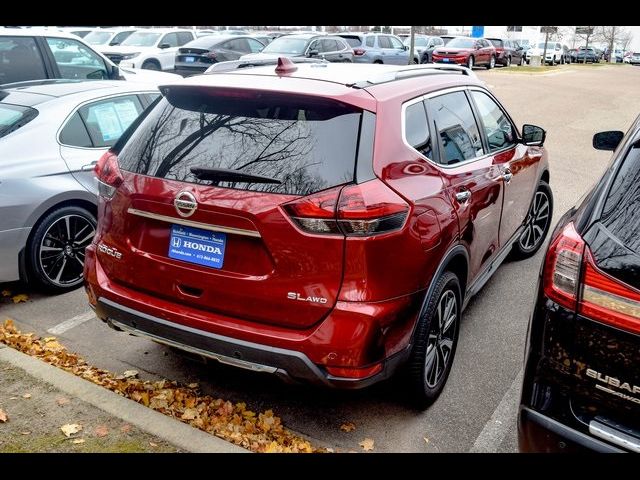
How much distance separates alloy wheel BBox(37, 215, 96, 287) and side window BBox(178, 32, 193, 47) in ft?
55.5

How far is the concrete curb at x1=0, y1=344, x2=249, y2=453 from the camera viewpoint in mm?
2939

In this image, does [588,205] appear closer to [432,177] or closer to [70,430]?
[432,177]

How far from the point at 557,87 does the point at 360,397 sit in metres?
22.3

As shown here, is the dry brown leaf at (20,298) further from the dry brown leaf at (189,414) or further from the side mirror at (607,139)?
the side mirror at (607,139)

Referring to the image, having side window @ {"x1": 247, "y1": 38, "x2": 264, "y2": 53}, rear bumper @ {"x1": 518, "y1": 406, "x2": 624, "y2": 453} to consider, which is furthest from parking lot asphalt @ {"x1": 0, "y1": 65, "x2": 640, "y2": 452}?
side window @ {"x1": 247, "y1": 38, "x2": 264, "y2": 53}

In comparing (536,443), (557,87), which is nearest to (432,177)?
(536,443)

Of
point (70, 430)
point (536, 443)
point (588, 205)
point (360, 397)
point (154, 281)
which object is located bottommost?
point (360, 397)

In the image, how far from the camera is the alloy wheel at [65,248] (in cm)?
473

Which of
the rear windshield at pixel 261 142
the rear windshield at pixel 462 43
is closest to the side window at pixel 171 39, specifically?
the rear windshield at pixel 462 43

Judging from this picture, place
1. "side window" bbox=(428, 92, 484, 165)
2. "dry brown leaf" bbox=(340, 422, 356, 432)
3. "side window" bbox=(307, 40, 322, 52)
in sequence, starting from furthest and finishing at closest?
"side window" bbox=(307, 40, 322, 52) → "side window" bbox=(428, 92, 484, 165) → "dry brown leaf" bbox=(340, 422, 356, 432)

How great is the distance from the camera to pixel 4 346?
3.88 m

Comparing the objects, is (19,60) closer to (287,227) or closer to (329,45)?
(287,227)

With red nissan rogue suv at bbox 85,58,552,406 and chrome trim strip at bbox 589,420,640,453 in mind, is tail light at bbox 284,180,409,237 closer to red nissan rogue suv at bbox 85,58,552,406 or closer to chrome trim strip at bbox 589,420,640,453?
red nissan rogue suv at bbox 85,58,552,406

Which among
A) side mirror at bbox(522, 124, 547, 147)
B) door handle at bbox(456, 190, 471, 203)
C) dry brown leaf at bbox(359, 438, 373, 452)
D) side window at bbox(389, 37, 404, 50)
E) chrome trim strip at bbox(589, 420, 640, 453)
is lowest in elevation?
side window at bbox(389, 37, 404, 50)
